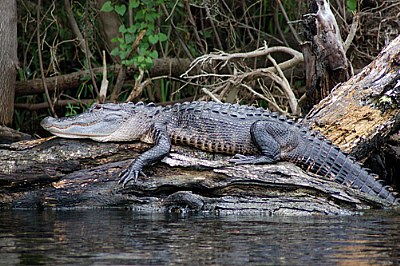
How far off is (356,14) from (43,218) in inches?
183

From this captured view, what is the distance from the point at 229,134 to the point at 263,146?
37 centimetres

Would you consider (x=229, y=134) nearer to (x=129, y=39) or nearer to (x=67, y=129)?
(x=67, y=129)

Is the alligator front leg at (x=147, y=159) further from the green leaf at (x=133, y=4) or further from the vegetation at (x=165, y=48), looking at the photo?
the green leaf at (x=133, y=4)

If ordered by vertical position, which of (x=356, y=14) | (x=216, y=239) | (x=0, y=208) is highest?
(x=356, y=14)

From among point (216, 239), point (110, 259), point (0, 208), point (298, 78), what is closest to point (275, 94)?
point (298, 78)

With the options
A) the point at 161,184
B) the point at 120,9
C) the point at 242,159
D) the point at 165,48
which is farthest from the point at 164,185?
the point at 165,48

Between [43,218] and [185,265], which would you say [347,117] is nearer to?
[43,218]

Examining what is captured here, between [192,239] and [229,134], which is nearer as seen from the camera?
[192,239]

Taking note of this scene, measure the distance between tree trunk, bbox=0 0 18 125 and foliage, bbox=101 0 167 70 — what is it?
1.16 meters

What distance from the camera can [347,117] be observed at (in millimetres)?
7379

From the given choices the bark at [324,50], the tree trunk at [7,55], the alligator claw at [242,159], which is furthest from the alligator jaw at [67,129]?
the tree trunk at [7,55]

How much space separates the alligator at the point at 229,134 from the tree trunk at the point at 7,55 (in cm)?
323

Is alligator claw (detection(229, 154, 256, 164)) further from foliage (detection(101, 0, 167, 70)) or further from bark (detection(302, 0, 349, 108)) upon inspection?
foliage (detection(101, 0, 167, 70))

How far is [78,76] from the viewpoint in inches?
445
